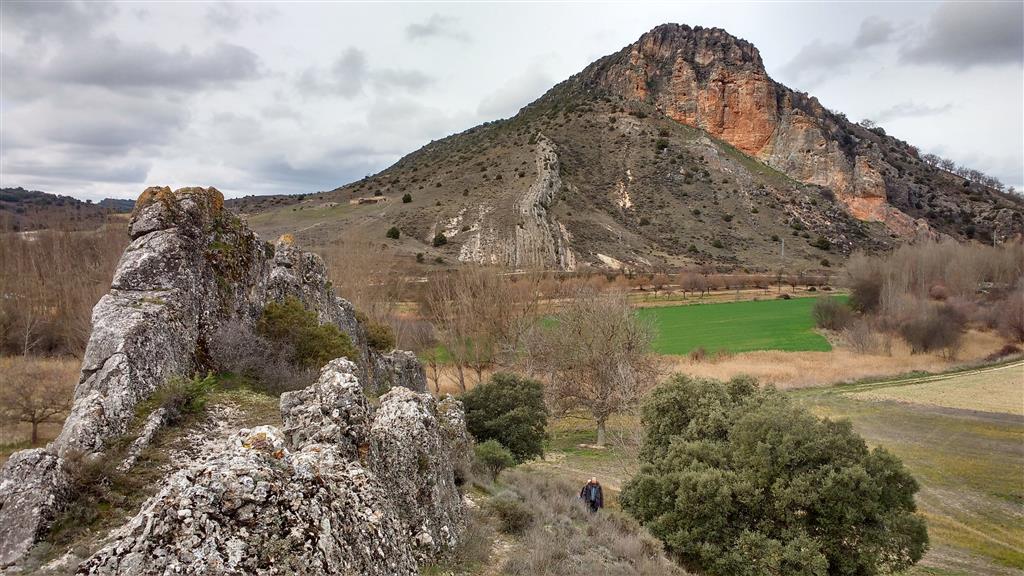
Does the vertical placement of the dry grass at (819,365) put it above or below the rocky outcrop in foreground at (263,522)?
below

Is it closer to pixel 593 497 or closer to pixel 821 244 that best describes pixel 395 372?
pixel 593 497

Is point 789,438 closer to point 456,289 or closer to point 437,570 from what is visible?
point 437,570

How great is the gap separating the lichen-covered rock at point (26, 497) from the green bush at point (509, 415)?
18.2 metres

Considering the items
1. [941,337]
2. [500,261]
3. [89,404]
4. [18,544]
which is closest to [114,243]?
[500,261]

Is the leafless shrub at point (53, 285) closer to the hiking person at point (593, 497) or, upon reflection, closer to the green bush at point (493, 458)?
the green bush at point (493, 458)

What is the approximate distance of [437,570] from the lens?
327 inches

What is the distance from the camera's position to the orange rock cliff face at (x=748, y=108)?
129 m

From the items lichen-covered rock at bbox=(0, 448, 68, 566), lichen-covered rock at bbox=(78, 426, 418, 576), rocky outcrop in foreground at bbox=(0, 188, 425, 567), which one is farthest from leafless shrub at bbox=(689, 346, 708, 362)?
lichen-covered rock at bbox=(78, 426, 418, 576)

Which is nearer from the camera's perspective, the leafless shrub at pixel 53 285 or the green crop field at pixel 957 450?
the green crop field at pixel 957 450

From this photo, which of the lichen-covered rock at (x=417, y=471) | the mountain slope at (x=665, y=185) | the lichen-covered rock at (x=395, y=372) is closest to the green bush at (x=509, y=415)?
the lichen-covered rock at (x=395, y=372)

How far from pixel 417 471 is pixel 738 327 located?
59553 mm

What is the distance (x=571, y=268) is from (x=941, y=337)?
137 ft

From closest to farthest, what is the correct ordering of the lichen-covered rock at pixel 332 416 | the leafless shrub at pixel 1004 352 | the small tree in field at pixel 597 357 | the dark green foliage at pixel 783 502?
the lichen-covered rock at pixel 332 416 < the dark green foliage at pixel 783 502 < the small tree in field at pixel 597 357 < the leafless shrub at pixel 1004 352

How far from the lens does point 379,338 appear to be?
26703mm
